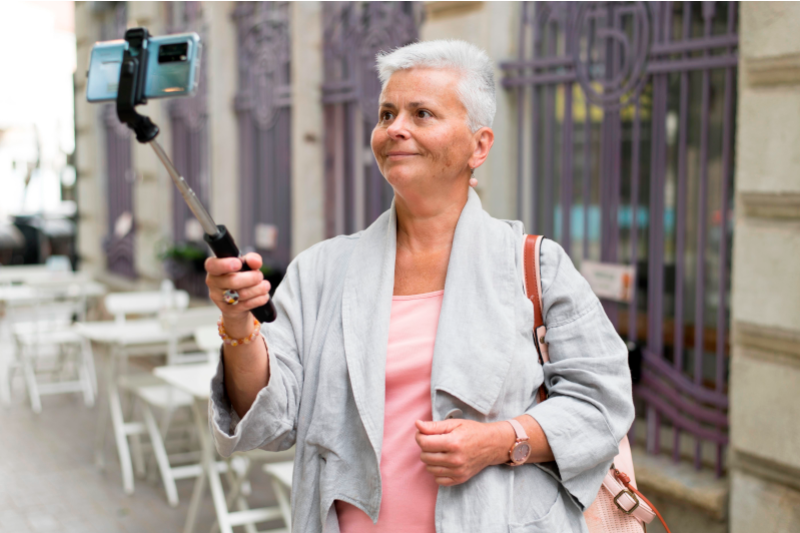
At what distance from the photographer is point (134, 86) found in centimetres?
127

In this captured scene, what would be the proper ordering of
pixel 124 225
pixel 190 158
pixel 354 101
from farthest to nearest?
pixel 124 225 → pixel 190 158 → pixel 354 101

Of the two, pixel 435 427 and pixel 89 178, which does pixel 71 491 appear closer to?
pixel 435 427

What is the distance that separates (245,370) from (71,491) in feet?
13.3

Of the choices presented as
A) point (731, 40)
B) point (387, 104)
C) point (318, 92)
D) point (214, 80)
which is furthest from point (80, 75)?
point (387, 104)

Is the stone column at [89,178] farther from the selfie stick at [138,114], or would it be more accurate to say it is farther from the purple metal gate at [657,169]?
the selfie stick at [138,114]

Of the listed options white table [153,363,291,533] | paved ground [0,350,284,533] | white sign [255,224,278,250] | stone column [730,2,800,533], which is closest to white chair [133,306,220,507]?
paved ground [0,350,284,533]

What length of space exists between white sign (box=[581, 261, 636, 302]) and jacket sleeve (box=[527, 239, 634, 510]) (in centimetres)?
226

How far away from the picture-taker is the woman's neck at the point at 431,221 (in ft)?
5.55

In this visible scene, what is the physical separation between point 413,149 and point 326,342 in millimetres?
440

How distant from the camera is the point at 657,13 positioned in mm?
3537

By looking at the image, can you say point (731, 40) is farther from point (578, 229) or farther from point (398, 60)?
point (398, 60)

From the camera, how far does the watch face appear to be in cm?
152

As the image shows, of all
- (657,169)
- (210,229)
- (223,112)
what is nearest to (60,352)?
(223,112)

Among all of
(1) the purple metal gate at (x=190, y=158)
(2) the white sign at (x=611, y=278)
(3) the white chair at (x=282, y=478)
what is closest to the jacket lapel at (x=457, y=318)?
(3) the white chair at (x=282, y=478)
